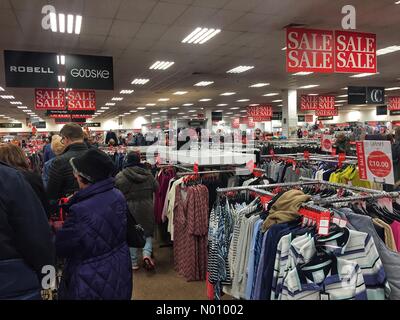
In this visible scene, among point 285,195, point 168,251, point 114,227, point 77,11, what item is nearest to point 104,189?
point 114,227

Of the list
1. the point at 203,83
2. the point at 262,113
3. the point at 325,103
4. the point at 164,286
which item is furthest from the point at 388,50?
the point at 262,113

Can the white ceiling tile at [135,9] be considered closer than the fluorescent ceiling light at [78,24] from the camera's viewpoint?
Yes

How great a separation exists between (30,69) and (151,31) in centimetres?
248

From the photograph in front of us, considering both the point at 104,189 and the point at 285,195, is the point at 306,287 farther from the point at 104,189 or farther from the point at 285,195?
the point at 104,189

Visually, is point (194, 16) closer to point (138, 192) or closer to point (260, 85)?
point (138, 192)

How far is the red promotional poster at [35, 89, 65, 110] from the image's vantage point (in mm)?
11148

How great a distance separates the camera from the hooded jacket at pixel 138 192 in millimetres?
4379

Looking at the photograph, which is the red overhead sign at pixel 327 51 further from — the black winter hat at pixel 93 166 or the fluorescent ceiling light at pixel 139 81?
the fluorescent ceiling light at pixel 139 81

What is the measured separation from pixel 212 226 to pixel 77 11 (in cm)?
454

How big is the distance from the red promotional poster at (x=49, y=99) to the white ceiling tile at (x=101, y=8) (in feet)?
20.2

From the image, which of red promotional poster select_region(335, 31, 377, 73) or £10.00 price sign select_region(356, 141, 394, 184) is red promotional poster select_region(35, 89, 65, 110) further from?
£10.00 price sign select_region(356, 141, 394, 184)

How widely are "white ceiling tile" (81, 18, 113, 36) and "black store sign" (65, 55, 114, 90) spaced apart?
709 millimetres

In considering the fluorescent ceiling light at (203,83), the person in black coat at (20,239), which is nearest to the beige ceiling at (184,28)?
the fluorescent ceiling light at (203,83)

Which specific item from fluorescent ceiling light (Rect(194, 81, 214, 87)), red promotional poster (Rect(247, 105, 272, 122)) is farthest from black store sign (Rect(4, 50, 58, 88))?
red promotional poster (Rect(247, 105, 272, 122))
